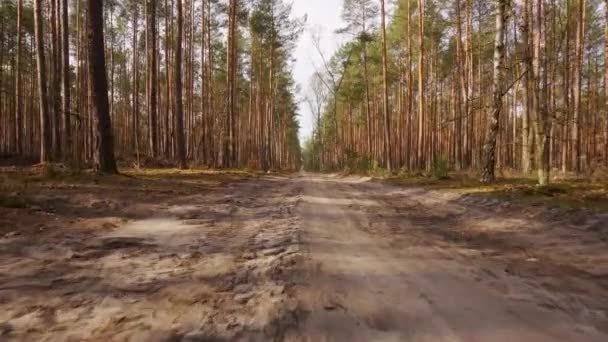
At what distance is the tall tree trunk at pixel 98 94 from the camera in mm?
11812

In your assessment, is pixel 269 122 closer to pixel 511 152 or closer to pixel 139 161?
pixel 139 161

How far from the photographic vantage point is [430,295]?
10.8 feet

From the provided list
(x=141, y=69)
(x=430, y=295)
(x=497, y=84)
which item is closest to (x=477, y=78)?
(x=497, y=84)

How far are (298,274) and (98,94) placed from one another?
10.6 m

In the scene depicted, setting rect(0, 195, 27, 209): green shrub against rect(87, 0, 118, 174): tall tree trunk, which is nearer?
rect(0, 195, 27, 209): green shrub

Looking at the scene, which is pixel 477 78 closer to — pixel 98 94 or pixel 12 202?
pixel 98 94

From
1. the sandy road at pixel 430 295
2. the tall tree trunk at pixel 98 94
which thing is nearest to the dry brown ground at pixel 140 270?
the sandy road at pixel 430 295

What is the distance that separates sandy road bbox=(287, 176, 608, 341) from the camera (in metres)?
2.64

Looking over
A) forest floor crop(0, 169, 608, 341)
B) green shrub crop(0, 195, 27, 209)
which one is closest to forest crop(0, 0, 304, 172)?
green shrub crop(0, 195, 27, 209)

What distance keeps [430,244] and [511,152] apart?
34496mm

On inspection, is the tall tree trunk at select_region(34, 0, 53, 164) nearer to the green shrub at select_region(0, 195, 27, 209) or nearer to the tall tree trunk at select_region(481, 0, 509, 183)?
the green shrub at select_region(0, 195, 27, 209)

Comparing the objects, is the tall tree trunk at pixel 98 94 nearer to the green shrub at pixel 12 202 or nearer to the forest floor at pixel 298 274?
the forest floor at pixel 298 274

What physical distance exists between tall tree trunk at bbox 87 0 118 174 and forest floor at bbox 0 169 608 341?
4.73 meters

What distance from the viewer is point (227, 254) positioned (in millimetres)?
4496
